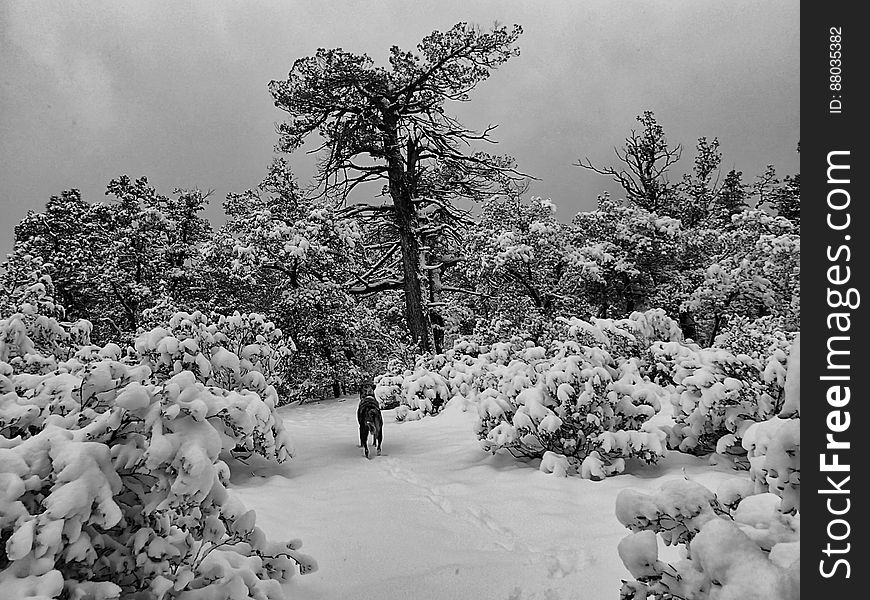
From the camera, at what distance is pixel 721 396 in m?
3.74

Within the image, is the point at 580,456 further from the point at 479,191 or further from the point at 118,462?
the point at 479,191

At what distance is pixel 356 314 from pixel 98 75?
280 inches

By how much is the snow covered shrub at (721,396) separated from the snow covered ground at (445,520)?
0.22 m

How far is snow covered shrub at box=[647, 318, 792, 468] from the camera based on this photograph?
11.9 feet

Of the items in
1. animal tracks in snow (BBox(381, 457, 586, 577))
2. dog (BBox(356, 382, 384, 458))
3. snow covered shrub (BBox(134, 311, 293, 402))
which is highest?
snow covered shrub (BBox(134, 311, 293, 402))

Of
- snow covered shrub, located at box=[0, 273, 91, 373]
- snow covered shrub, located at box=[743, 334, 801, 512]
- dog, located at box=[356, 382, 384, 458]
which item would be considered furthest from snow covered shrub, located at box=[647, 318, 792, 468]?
snow covered shrub, located at box=[0, 273, 91, 373]

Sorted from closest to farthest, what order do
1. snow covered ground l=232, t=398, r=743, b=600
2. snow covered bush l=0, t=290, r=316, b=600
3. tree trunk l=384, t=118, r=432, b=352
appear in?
1. snow covered bush l=0, t=290, r=316, b=600
2. snow covered ground l=232, t=398, r=743, b=600
3. tree trunk l=384, t=118, r=432, b=352

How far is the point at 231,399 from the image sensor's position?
198 cm

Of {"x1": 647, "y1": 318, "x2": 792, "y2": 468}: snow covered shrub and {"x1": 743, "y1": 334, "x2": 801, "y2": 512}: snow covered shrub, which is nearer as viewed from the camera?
{"x1": 743, "y1": 334, "x2": 801, "y2": 512}: snow covered shrub

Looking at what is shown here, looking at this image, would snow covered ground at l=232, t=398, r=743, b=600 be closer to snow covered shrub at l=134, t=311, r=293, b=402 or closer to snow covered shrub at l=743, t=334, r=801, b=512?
snow covered shrub at l=134, t=311, r=293, b=402

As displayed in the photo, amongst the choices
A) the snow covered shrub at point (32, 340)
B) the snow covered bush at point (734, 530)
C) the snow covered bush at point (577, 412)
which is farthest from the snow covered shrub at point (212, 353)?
the snow covered bush at point (734, 530)

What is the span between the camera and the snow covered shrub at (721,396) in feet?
11.9

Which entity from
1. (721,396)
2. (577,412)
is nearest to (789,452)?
(721,396)

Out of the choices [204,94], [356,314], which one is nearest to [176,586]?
[356,314]
